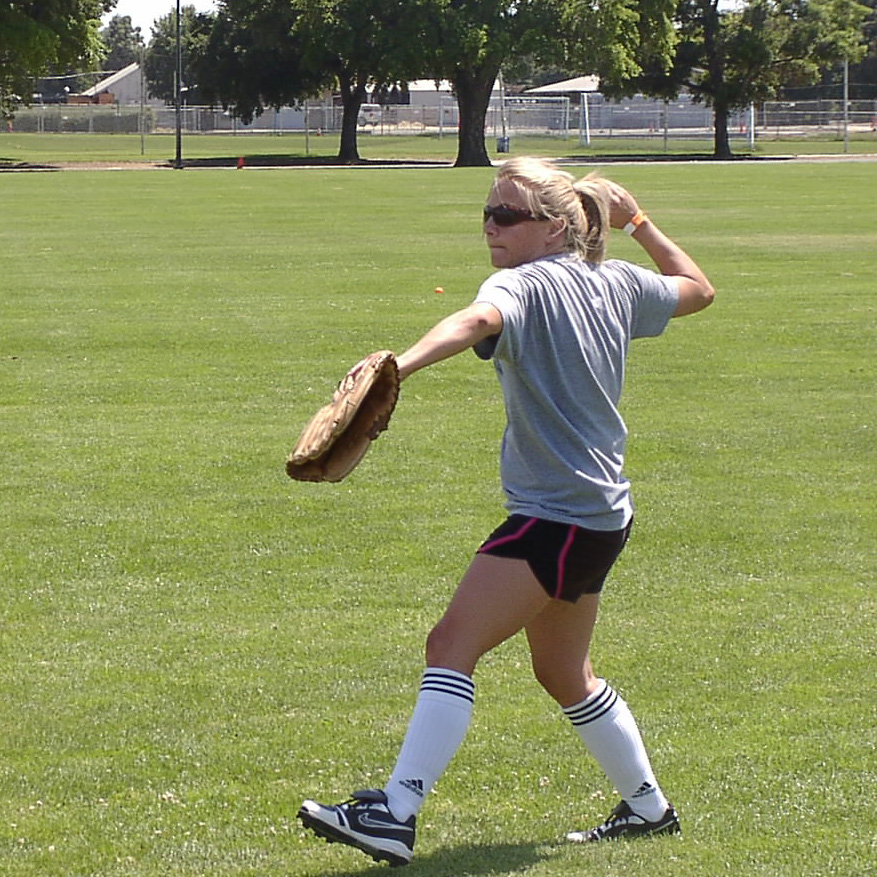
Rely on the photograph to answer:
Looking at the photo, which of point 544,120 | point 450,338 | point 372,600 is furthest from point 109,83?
point 450,338

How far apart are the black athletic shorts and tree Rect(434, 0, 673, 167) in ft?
190

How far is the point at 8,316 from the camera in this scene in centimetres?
1552

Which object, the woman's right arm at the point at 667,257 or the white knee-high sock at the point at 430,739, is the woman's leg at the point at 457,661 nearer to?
the white knee-high sock at the point at 430,739

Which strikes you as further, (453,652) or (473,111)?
(473,111)

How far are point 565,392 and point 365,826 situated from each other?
3.85ft

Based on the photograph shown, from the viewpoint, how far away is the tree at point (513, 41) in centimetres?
6103

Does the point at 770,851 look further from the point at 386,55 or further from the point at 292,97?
the point at 292,97

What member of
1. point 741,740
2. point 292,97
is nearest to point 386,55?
point 292,97

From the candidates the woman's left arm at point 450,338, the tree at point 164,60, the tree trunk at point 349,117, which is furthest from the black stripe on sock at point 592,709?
the tree at point 164,60

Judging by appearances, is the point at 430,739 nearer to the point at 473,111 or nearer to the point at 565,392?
the point at 565,392

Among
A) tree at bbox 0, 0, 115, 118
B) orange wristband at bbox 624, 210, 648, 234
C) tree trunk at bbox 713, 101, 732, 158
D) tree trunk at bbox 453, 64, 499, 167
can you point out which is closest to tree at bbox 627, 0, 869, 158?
tree trunk at bbox 713, 101, 732, 158

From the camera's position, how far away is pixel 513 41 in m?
62.1

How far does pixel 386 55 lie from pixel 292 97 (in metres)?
13.5

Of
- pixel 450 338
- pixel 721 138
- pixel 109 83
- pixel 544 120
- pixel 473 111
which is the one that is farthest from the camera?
pixel 109 83
